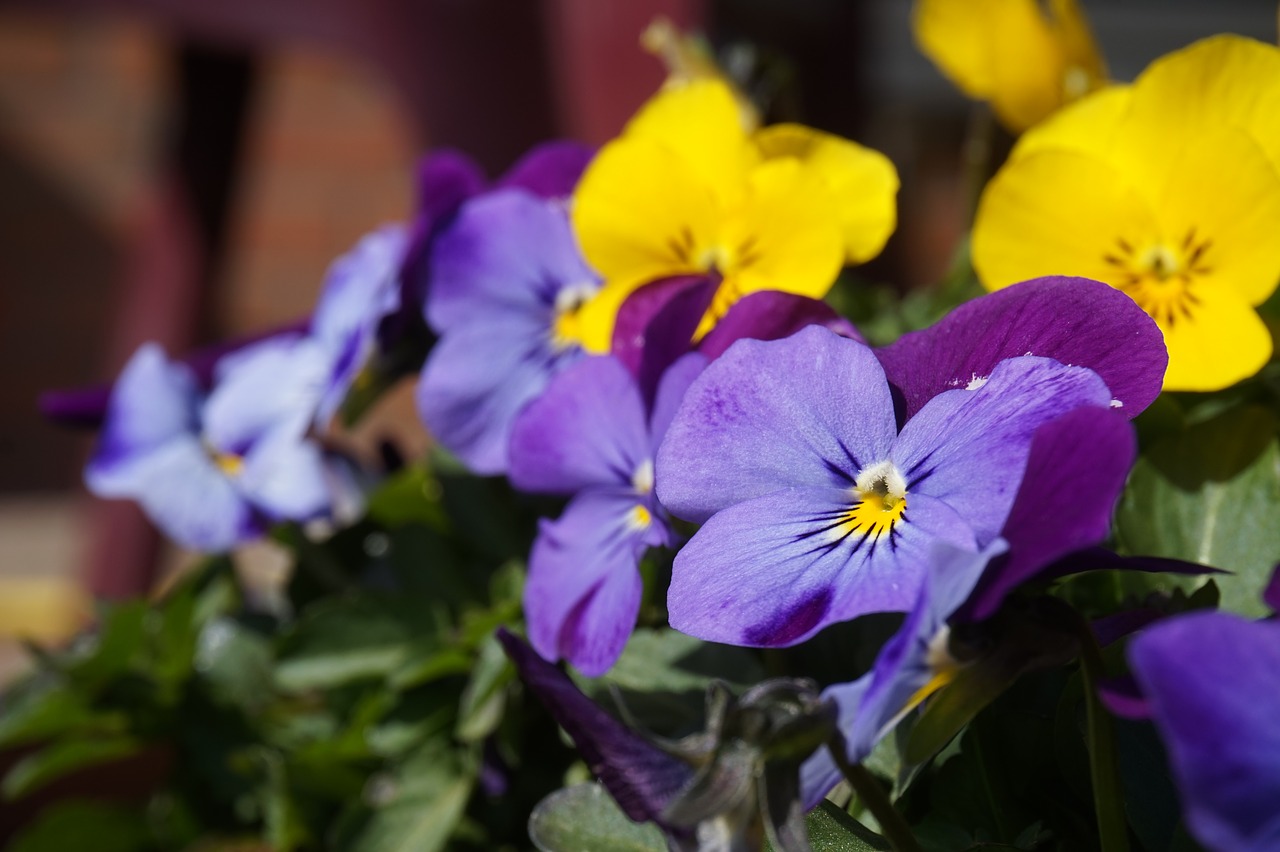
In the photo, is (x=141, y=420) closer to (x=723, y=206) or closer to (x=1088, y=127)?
(x=723, y=206)

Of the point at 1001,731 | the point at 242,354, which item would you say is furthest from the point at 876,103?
the point at 1001,731

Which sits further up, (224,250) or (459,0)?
(459,0)

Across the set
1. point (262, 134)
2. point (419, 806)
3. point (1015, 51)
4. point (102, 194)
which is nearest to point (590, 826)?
point (419, 806)

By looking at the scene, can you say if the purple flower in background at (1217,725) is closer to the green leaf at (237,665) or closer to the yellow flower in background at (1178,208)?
the yellow flower in background at (1178,208)

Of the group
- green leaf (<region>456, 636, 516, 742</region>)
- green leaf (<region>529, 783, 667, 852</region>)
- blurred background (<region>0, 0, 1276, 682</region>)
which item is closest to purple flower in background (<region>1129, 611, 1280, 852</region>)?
green leaf (<region>529, 783, 667, 852</region>)

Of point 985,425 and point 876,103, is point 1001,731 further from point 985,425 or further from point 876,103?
point 876,103

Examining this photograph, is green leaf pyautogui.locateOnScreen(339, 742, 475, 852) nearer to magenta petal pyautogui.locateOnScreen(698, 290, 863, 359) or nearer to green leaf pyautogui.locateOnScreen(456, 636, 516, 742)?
green leaf pyautogui.locateOnScreen(456, 636, 516, 742)
